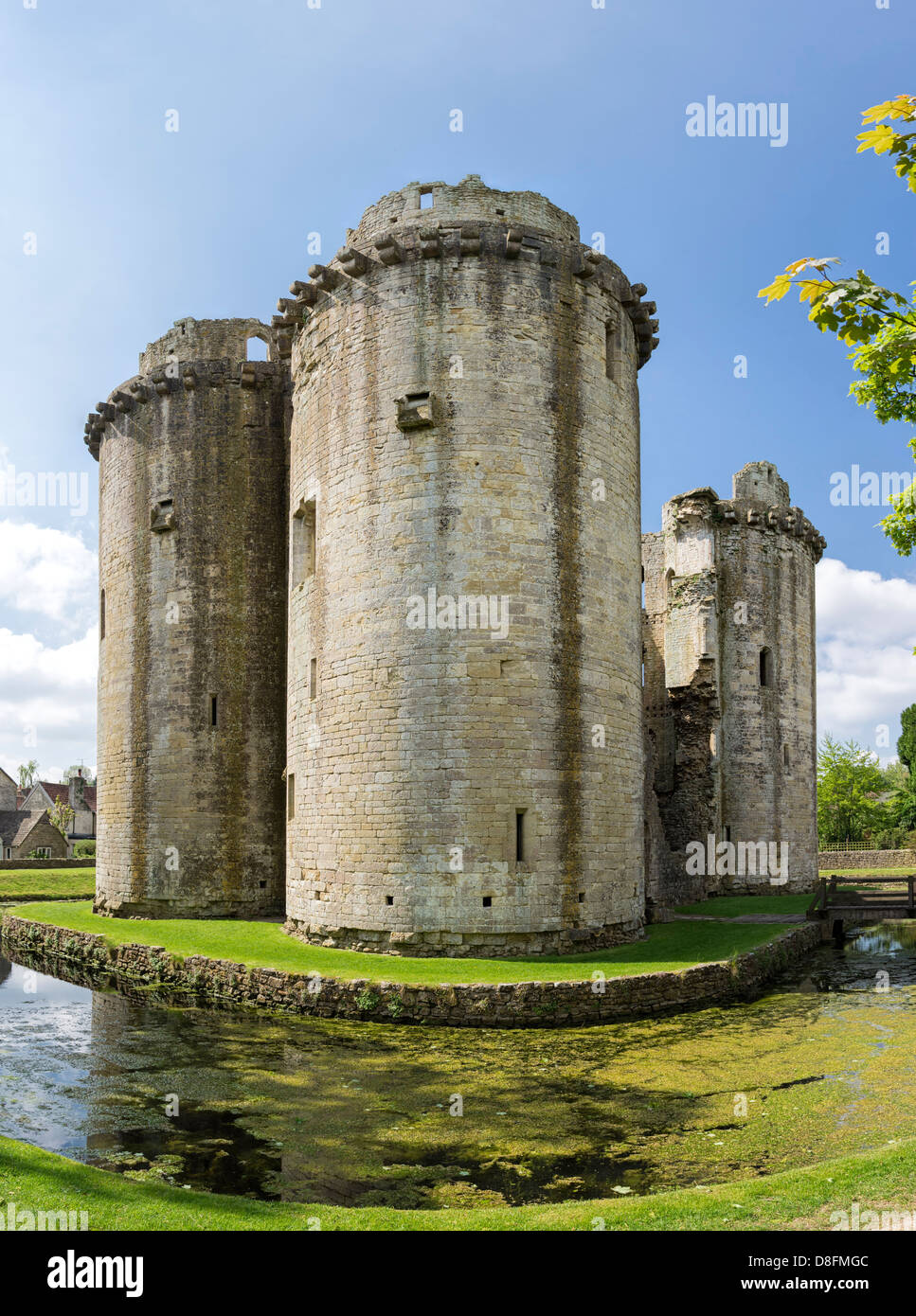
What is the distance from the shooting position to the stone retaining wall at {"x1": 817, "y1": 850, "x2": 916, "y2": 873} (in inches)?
1625

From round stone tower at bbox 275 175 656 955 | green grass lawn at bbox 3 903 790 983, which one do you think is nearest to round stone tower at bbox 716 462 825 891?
green grass lawn at bbox 3 903 790 983

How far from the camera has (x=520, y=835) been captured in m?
15.5

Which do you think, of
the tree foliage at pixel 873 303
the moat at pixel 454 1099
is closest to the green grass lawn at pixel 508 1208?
the moat at pixel 454 1099

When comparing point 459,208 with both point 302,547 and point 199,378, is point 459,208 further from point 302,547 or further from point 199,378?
point 199,378

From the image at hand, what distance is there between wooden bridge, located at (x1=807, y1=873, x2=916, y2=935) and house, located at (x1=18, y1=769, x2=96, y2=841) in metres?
60.4

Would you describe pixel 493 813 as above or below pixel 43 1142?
above

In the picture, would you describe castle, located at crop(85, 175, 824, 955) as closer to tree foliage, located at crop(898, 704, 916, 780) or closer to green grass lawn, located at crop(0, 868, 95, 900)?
green grass lawn, located at crop(0, 868, 95, 900)

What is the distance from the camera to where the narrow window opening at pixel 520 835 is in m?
15.4

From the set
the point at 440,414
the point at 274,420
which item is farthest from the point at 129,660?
the point at 440,414

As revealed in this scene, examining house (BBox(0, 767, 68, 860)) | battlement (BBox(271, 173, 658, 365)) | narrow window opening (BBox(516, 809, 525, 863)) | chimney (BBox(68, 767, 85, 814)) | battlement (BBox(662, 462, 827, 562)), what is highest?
battlement (BBox(271, 173, 658, 365))
